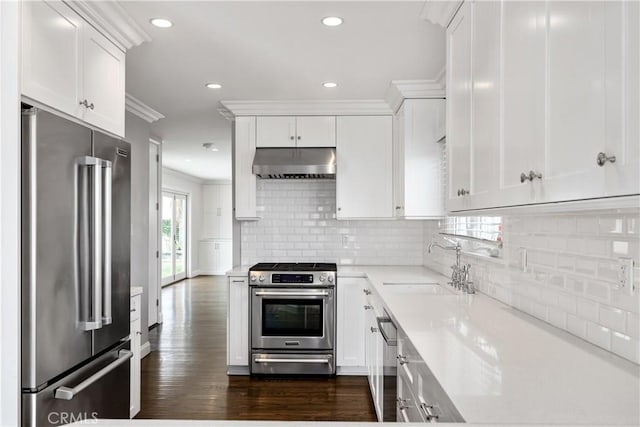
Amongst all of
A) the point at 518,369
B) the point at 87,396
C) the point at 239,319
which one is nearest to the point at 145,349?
the point at 239,319

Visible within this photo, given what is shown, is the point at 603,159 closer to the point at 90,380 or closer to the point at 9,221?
the point at 9,221

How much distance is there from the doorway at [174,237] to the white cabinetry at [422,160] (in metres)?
6.84

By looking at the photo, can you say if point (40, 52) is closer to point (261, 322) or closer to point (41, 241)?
point (41, 241)

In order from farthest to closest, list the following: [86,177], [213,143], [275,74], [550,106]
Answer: [213,143], [275,74], [86,177], [550,106]

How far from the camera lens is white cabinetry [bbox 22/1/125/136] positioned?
69.2 inches

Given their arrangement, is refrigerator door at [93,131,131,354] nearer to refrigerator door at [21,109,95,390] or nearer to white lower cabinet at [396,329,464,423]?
refrigerator door at [21,109,95,390]

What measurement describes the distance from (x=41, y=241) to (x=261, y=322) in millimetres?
2405

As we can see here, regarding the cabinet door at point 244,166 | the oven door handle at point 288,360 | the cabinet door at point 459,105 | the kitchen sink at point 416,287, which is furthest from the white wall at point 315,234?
the cabinet door at point 459,105

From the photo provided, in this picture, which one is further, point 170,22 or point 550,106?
point 170,22

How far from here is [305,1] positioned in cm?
221

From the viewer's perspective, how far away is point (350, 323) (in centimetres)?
393

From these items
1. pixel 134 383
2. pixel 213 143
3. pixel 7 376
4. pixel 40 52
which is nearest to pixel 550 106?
pixel 40 52

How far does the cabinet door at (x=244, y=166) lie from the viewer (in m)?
4.18

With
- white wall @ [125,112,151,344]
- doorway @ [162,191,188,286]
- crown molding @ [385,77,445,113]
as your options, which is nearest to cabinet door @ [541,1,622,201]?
crown molding @ [385,77,445,113]
